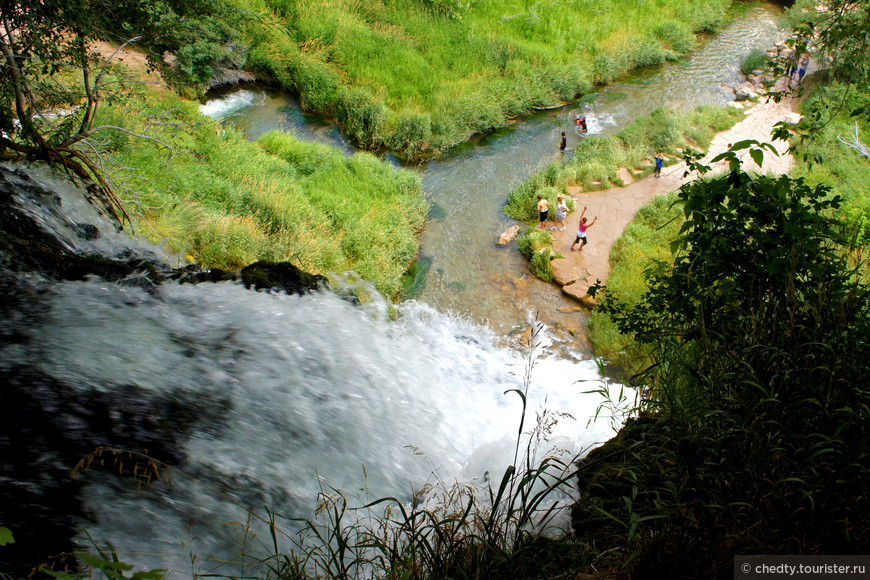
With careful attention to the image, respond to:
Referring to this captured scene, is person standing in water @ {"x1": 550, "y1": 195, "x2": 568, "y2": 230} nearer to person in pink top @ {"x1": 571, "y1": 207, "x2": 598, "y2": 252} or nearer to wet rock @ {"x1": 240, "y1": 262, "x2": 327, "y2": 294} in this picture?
person in pink top @ {"x1": 571, "y1": 207, "x2": 598, "y2": 252}

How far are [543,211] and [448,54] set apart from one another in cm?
827

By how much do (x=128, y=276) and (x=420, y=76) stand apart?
11519 millimetres

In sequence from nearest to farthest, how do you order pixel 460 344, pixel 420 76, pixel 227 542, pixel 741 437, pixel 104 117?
pixel 741 437, pixel 227 542, pixel 460 344, pixel 104 117, pixel 420 76

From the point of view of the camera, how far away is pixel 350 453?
151 inches

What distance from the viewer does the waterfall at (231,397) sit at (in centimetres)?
276

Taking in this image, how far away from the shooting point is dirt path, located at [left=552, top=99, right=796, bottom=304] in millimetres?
8688

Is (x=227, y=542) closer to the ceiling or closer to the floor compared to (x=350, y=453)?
closer to the ceiling

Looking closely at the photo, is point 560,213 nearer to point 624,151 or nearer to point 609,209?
point 609,209

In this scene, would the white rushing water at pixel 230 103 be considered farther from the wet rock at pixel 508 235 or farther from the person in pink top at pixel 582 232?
the person in pink top at pixel 582 232

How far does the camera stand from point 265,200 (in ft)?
26.8

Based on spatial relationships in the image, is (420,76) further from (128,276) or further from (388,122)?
(128,276)

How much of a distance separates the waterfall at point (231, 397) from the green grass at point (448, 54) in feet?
25.6

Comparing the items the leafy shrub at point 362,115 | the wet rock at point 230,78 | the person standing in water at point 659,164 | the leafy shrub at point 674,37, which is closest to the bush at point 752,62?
the leafy shrub at point 674,37

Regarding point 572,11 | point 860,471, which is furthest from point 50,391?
point 572,11
